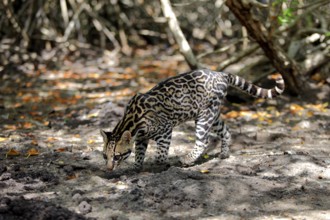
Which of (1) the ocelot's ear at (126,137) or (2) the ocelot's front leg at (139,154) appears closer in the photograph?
(1) the ocelot's ear at (126,137)

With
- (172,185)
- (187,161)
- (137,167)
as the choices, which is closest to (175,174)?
(172,185)

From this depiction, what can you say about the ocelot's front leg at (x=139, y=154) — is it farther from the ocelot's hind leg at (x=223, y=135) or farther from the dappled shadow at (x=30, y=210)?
the dappled shadow at (x=30, y=210)

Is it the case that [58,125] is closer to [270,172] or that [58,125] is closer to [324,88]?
[270,172]

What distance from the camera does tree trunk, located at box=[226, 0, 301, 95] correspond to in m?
8.20

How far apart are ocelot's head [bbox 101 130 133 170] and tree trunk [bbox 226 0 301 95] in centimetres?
297

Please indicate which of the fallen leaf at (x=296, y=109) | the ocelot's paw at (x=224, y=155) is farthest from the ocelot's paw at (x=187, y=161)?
the fallen leaf at (x=296, y=109)

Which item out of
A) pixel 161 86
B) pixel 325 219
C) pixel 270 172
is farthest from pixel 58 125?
pixel 325 219

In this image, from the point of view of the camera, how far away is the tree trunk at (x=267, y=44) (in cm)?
820

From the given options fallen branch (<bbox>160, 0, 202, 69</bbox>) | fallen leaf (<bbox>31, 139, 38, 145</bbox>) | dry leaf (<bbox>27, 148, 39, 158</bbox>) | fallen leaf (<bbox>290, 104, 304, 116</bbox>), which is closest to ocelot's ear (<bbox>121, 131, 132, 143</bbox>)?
dry leaf (<bbox>27, 148, 39, 158</bbox>)

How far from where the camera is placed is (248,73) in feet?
36.4

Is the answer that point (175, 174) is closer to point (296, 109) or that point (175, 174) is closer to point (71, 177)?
point (71, 177)

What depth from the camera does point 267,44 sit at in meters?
9.02

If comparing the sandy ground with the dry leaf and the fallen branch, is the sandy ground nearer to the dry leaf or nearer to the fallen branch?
the dry leaf

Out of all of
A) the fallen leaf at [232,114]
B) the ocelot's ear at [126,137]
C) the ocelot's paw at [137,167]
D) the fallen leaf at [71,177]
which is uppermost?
the ocelot's ear at [126,137]
